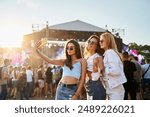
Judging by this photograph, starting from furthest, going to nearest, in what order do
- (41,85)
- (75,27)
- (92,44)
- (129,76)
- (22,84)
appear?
(75,27)
(41,85)
(22,84)
(129,76)
(92,44)

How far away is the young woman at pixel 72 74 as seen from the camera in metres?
3.03

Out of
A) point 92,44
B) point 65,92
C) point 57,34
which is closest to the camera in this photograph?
point 65,92

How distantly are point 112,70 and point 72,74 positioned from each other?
32 centimetres

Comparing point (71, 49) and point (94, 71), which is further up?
point (71, 49)

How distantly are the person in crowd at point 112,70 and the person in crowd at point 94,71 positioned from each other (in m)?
0.04

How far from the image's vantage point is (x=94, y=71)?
3.09 meters

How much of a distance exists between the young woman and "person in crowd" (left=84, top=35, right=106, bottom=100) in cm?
8

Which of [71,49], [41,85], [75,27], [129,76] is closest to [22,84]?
[41,85]

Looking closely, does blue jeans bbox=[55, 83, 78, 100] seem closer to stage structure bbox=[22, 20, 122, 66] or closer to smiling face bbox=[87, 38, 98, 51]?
smiling face bbox=[87, 38, 98, 51]

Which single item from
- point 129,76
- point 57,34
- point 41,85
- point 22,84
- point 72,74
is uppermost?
point 57,34

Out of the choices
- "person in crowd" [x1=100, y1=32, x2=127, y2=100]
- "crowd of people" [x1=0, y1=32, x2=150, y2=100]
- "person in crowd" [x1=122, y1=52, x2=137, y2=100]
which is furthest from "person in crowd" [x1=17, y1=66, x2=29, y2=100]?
"person in crowd" [x1=100, y1=32, x2=127, y2=100]

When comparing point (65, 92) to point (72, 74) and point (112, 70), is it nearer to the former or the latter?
point (72, 74)

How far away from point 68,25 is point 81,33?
63cm

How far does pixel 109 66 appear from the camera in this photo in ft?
10.0
